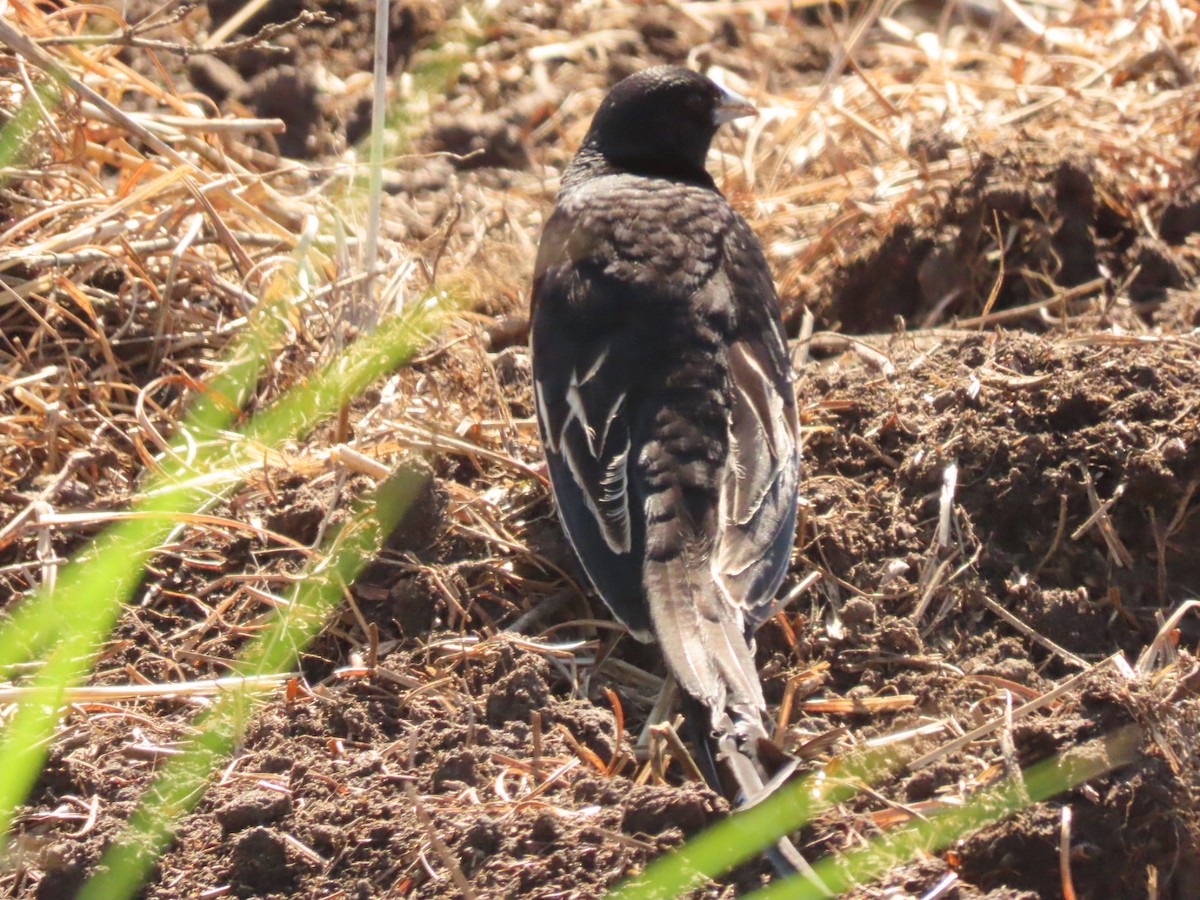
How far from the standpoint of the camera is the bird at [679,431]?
11.1ft

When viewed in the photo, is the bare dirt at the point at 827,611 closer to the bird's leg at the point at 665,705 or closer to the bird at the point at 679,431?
the bird's leg at the point at 665,705

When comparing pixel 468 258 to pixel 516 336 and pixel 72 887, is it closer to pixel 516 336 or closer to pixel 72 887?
pixel 516 336

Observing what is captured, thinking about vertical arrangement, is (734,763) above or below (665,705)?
above

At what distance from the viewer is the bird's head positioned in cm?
530

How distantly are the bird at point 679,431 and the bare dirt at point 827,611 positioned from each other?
245mm

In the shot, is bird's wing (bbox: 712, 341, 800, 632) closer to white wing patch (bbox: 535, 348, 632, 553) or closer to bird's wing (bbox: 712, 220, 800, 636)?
bird's wing (bbox: 712, 220, 800, 636)

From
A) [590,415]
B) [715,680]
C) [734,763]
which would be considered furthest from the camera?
[590,415]

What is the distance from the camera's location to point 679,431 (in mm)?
3867

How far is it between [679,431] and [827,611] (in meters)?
0.60

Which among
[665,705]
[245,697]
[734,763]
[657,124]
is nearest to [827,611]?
[665,705]

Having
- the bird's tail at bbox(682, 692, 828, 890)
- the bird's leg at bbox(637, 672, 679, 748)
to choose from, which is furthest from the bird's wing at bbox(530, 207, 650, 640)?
the bird's tail at bbox(682, 692, 828, 890)

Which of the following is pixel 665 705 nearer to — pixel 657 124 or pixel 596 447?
pixel 596 447

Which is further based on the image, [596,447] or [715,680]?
[596,447]

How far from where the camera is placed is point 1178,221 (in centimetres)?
562
